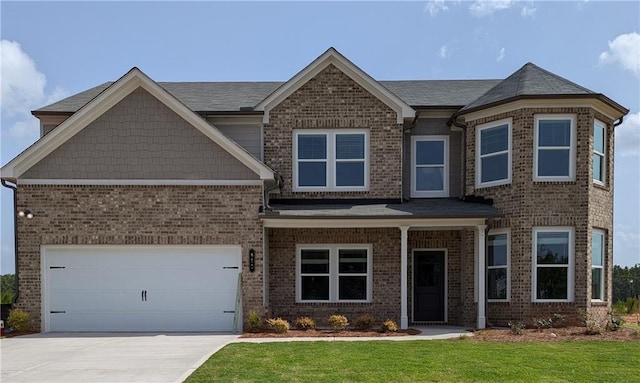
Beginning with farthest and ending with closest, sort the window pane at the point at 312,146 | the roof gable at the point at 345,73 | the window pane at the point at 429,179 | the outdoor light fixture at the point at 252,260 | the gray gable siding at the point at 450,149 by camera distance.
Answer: the window pane at the point at 429,179
the gray gable siding at the point at 450,149
the window pane at the point at 312,146
the roof gable at the point at 345,73
the outdoor light fixture at the point at 252,260

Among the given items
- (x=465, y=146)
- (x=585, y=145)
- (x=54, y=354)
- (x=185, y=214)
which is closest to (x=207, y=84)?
(x=185, y=214)

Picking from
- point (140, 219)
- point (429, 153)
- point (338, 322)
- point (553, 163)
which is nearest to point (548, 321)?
point (553, 163)

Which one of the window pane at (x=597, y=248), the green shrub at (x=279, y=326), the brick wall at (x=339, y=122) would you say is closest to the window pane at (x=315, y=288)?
the green shrub at (x=279, y=326)

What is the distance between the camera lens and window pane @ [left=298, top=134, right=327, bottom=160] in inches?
617

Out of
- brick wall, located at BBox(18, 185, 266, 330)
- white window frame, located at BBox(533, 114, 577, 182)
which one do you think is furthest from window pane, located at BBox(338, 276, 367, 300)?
white window frame, located at BBox(533, 114, 577, 182)

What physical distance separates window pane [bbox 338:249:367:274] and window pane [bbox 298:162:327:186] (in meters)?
2.20

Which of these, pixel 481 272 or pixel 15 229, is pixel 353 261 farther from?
pixel 15 229

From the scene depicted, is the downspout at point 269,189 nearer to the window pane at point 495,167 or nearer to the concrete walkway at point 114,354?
the concrete walkway at point 114,354

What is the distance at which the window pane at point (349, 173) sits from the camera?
1560 centimetres

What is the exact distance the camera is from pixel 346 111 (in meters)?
15.5

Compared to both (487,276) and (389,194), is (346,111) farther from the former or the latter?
(487,276)

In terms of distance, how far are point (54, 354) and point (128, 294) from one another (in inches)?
135

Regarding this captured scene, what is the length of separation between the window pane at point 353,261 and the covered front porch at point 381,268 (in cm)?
3

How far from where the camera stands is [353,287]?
15.3 meters
